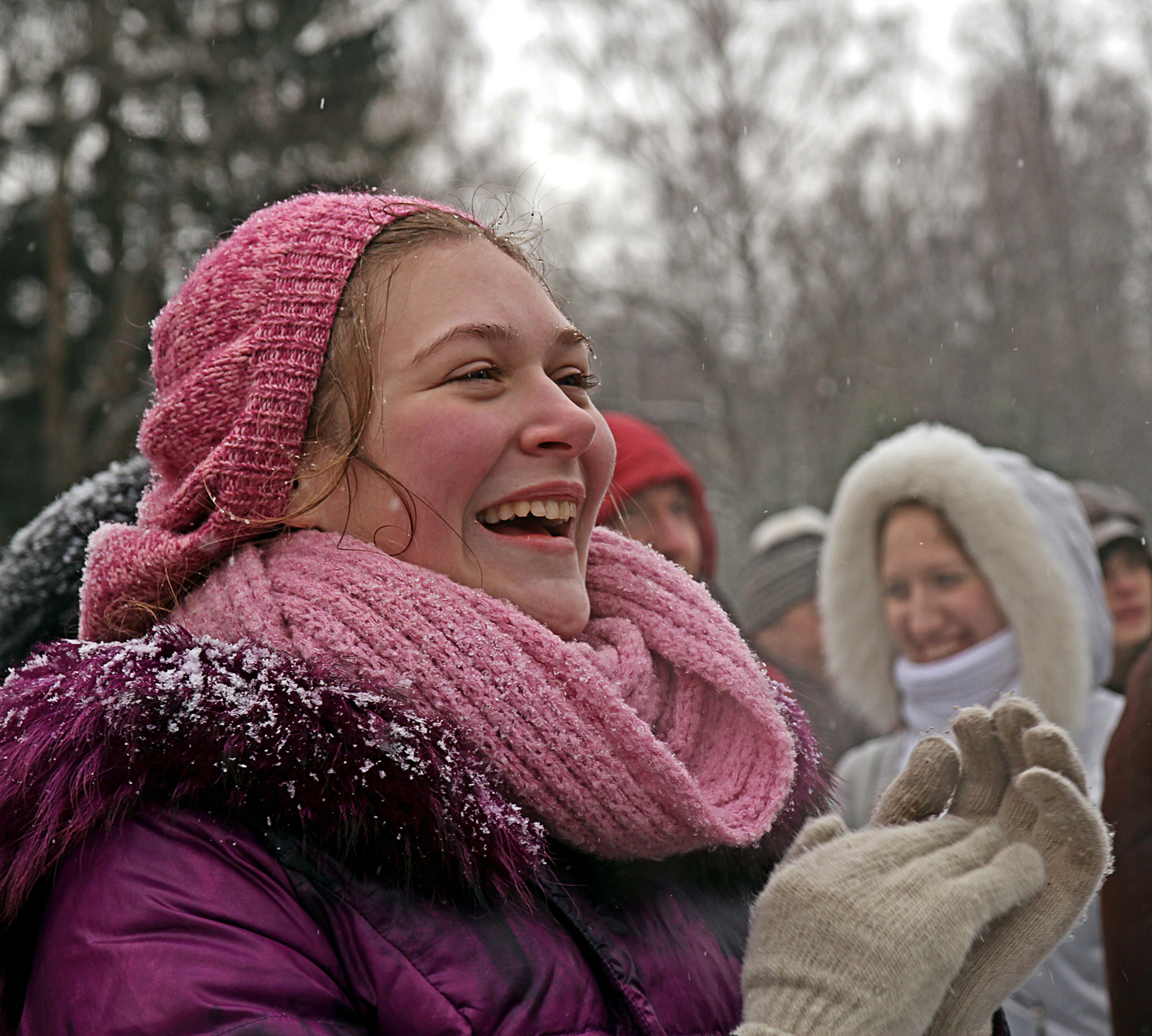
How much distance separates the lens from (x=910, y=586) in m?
3.68

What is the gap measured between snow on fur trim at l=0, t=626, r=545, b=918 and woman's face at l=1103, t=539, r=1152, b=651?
11.4 ft

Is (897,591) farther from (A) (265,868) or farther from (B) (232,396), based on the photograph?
(A) (265,868)

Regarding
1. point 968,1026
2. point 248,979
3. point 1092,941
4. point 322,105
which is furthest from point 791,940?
point 322,105

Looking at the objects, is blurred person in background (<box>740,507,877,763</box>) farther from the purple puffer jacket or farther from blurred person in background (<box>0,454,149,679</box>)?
the purple puffer jacket

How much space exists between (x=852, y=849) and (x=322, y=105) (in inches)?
Result: 492

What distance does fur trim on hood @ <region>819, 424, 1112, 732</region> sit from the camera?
3.45m

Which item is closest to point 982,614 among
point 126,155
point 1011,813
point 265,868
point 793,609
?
point 793,609

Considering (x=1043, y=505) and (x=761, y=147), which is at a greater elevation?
(x=761, y=147)

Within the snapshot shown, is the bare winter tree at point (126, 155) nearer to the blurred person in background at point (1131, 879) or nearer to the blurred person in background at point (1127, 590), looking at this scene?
the blurred person in background at point (1127, 590)

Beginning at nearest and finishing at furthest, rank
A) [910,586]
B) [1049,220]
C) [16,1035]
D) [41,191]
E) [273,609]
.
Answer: [16,1035] < [273,609] < [910,586] < [41,191] < [1049,220]

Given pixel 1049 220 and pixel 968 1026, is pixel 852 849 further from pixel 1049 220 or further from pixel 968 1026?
pixel 1049 220

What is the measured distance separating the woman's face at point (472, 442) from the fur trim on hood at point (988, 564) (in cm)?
224

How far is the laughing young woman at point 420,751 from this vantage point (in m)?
1.25

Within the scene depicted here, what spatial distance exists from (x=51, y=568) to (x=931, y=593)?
8.43 feet
